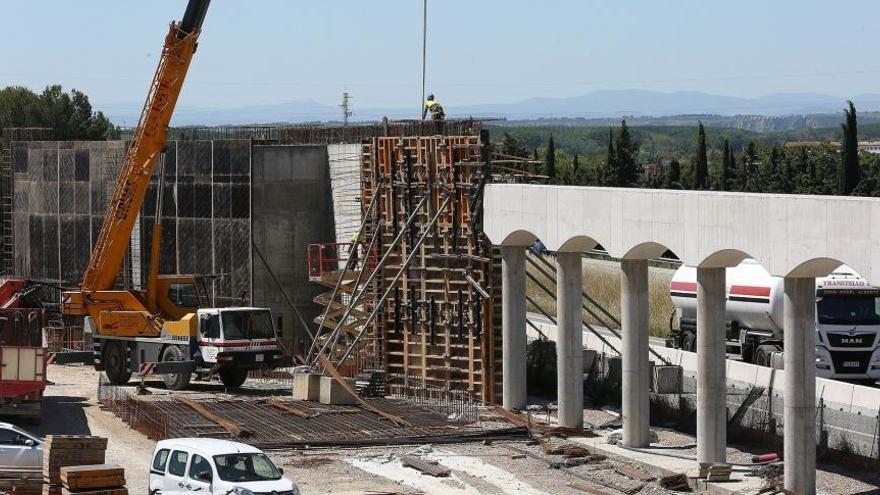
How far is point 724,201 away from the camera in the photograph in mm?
28297

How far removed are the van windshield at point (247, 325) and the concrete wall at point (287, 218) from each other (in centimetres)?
714

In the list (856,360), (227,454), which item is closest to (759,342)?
(856,360)

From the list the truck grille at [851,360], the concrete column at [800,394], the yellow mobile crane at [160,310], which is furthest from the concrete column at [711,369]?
the yellow mobile crane at [160,310]

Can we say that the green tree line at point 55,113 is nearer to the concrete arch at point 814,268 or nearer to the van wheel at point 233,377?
the van wheel at point 233,377

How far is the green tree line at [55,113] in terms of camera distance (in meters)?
111

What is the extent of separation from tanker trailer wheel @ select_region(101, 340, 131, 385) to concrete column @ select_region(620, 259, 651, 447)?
18140 mm

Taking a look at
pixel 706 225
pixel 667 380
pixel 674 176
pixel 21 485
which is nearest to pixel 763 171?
pixel 674 176

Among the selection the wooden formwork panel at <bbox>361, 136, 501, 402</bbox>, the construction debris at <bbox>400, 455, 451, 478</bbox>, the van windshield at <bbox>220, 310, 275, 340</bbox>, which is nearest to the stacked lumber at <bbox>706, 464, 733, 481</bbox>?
the construction debris at <bbox>400, 455, 451, 478</bbox>

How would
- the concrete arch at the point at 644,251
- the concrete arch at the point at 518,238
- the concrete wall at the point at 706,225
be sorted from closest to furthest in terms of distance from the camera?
the concrete wall at the point at 706,225 → the concrete arch at the point at 644,251 → the concrete arch at the point at 518,238

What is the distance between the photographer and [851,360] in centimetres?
3966

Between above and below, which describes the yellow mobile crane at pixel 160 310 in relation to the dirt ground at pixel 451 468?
above

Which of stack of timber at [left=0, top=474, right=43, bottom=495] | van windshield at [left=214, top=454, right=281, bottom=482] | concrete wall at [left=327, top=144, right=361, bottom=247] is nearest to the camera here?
van windshield at [left=214, top=454, right=281, bottom=482]

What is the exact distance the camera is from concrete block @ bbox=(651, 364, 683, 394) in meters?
37.4

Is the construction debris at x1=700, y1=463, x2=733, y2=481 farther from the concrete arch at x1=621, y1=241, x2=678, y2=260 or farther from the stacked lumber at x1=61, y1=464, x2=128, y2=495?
the stacked lumber at x1=61, y1=464, x2=128, y2=495
